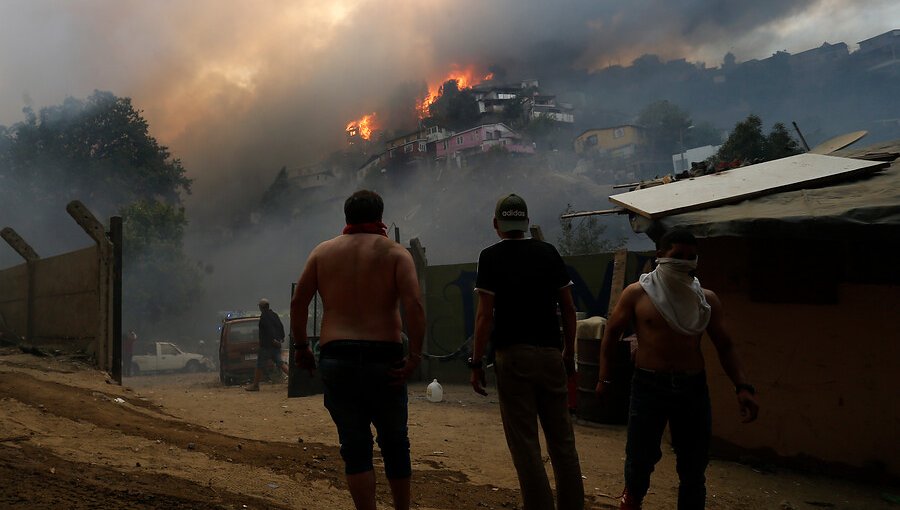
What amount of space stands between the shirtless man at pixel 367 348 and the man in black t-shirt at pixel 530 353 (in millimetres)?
449

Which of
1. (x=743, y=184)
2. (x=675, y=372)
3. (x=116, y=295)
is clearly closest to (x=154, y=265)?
(x=116, y=295)

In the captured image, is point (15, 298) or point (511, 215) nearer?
point (511, 215)

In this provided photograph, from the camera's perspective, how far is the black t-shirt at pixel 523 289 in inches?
135

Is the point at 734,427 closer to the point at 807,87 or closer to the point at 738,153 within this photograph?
the point at 738,153

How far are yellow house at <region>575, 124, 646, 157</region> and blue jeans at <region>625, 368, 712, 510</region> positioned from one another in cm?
8980

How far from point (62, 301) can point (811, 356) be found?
A: 10.5 meters

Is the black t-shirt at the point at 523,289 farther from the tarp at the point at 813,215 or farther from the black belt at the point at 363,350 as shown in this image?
the tarp at the point at 813,215

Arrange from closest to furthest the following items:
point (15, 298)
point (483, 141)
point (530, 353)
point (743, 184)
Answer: point (530, 353)
point (743, 184)
point (15, 298)
point (483, 141)

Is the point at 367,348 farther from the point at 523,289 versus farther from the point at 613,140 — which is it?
the point at 613,140

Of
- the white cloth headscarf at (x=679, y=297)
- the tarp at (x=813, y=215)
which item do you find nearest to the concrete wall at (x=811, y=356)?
the tarp at (x=813, y=215)

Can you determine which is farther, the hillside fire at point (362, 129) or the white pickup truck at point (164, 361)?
the hillside fire at point (362, 129)

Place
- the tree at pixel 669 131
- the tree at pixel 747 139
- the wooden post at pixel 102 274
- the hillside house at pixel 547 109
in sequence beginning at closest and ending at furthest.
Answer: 1. the wooden post at pixel 102 274
2. the tree at pixel 747 139
3. the tree at pixel 669 131
4. the hillside house at pixel 547 109

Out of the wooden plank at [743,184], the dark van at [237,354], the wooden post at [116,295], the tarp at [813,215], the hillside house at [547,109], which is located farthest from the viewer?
the hillside house at [547,109]

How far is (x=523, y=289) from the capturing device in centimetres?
345
